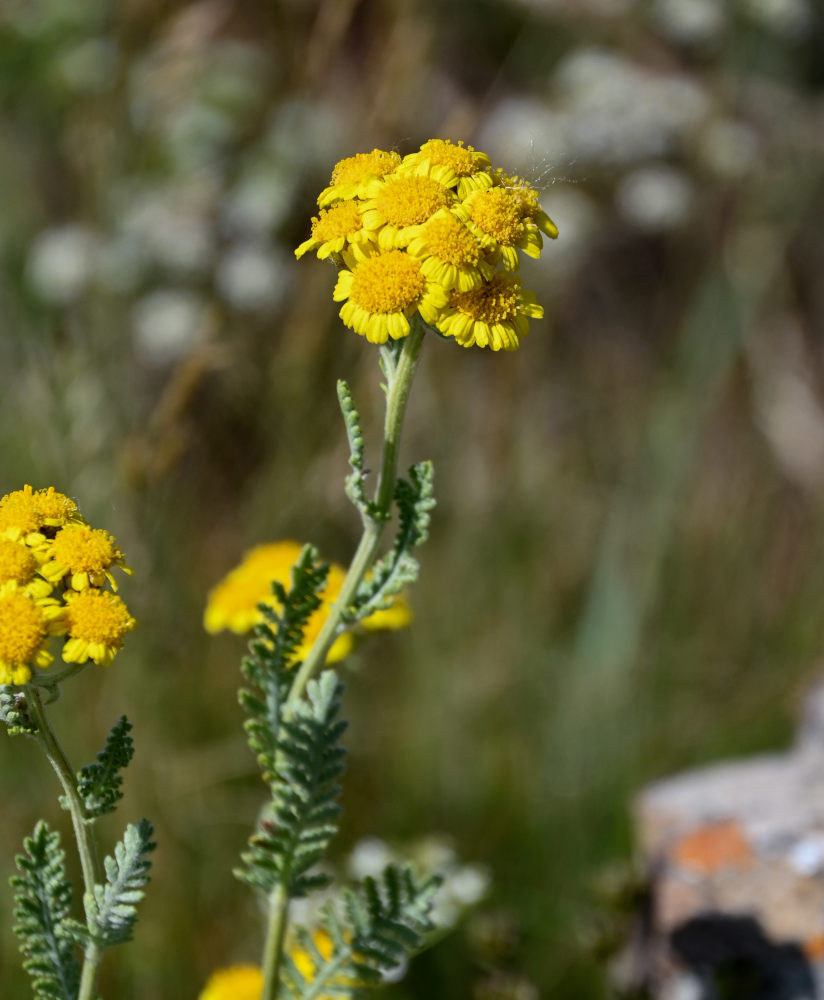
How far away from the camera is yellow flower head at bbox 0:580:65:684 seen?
2.48ft

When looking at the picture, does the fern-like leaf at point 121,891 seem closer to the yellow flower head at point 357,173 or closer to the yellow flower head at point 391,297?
the yellow flower head at point 391,297

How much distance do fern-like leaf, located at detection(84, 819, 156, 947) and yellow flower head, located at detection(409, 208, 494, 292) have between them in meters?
0.51

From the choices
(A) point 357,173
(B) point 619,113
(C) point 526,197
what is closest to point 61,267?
(B) point 619,113

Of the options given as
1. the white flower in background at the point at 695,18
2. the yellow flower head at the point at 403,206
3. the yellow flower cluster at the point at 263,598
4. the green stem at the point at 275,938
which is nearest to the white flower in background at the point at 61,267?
the yellow flower cluster at the point at 263,598

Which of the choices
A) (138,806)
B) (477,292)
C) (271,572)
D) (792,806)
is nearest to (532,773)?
(792,806)

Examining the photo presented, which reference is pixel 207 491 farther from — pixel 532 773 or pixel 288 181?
pixel 532 773

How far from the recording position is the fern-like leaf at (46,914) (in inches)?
35.4

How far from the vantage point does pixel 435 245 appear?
860mm

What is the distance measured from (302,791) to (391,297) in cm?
45

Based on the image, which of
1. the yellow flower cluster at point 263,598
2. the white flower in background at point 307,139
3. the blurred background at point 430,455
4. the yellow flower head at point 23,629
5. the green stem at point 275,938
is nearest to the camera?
the yellow flower head at point 23,629

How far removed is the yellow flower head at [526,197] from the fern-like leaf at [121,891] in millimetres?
616

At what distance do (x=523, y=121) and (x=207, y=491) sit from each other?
4.93ft

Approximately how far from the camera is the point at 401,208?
2.89 ft

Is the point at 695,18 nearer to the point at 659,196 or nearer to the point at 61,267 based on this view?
the point at 659,196
